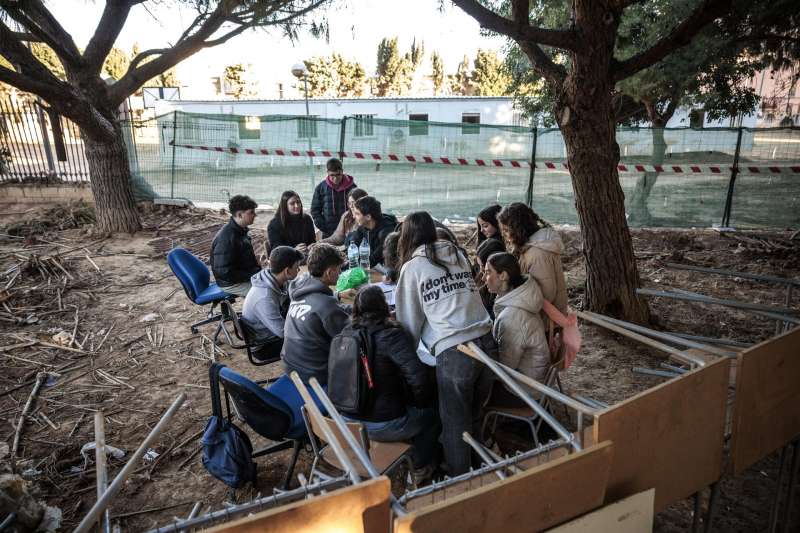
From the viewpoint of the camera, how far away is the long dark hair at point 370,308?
9.67 ft

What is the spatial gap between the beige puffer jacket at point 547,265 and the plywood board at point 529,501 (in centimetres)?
206

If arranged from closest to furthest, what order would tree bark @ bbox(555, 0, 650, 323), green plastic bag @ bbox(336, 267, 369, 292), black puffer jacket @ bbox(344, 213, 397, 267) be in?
green plastic bag @ bbox(336, 267, 369, 292)
tree bark @ bbox(555, 0, 650, 323)
black puffer jacket @ bbox(344, 213, 397, 267)

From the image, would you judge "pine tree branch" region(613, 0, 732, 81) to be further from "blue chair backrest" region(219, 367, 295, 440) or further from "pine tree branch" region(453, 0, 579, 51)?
"blue chair backrest" region(219, 367, 295, 440)

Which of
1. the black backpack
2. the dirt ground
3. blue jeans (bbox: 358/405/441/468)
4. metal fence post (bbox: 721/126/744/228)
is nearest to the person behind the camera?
the black backpack

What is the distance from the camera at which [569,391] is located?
4605 mm

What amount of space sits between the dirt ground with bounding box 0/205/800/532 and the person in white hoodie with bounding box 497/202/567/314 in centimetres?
124

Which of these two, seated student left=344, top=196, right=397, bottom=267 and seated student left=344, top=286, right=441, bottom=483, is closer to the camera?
seated student left=344, top=286, right=441, bottom=483

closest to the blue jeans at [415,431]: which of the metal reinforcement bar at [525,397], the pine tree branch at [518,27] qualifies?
the metal reinforcement bar at [525,397]

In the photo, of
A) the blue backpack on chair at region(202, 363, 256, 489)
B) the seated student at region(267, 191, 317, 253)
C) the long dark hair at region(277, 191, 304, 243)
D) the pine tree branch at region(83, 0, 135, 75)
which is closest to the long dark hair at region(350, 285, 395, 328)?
the blue backpack on chair at region(202, 363, 256, 489)

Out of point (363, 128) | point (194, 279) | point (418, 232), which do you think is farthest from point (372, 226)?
point (363, 128)

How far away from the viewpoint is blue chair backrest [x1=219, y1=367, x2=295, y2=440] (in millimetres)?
2826

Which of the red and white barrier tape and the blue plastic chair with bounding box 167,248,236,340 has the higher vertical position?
the red and white barrier tape

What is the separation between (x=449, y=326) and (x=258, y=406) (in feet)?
3.87

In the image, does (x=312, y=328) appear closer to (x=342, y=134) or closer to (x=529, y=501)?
(x=529, y=501)
